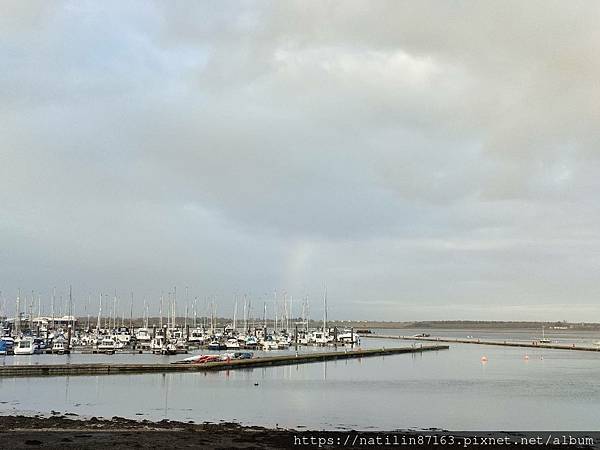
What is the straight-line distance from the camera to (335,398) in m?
52.8

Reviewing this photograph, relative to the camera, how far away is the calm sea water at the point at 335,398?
137ft

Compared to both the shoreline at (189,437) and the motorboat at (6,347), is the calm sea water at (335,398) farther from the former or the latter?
the motorboat at (6,347)

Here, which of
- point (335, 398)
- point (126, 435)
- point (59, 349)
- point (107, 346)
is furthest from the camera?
point (107, 346)

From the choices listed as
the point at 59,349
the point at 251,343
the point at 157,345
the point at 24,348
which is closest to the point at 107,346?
the point at 157,345

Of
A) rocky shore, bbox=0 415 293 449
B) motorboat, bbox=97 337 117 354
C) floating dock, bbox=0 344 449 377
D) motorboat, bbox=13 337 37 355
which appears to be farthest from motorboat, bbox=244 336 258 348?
rocky shore, bbox=0 415 293 449

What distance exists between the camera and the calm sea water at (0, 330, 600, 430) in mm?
41844

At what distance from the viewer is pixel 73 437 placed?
93.2 ft

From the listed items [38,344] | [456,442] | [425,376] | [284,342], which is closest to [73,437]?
[456,442]

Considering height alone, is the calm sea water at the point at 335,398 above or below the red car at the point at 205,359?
below

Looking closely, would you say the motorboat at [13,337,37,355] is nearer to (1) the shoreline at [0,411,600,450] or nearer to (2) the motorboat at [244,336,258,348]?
(2) the motorboat at [244,336,258,348]

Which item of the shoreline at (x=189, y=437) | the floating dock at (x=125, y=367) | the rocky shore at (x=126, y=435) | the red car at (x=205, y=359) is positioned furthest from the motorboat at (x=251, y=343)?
the rocky shore at (x=126, y=435)

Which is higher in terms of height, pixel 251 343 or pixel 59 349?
pixel 59 349

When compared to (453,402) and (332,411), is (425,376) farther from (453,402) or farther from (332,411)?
(332,411)

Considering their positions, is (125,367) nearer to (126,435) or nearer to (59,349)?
(126,435)
